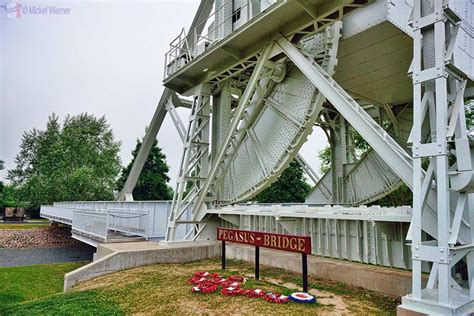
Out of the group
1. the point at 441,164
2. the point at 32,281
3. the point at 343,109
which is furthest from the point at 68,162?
the point at 441,164

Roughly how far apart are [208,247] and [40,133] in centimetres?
4345

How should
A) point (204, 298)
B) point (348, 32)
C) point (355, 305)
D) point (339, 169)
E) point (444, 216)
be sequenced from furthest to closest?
point (339, 169), point (348, 32), point (204, 298), point (355, 305), point (444, 216)

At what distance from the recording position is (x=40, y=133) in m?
44.1

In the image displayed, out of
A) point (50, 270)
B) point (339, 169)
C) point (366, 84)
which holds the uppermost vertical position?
point (366, 84)

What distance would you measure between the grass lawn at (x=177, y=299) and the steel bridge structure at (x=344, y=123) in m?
1.09

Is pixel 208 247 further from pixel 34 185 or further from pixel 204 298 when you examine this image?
pixel 34 185

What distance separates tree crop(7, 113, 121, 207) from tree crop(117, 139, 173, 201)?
4.07m

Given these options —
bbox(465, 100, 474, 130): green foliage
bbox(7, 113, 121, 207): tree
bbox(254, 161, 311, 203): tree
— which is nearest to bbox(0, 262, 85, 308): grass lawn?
bbox(254, 161, 311, 203): tree

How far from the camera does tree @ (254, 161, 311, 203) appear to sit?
1192 inches

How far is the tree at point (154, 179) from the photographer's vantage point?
3509 cm

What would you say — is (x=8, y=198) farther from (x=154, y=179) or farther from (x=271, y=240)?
(x=271, y=240)

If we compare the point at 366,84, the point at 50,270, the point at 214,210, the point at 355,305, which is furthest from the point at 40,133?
the point at 355,305

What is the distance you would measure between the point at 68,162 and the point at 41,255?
24.2 metres

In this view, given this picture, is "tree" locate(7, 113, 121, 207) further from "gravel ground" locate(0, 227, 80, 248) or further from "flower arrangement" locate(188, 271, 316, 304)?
"flower arrangement" locate(188, 271, 316, 304)
